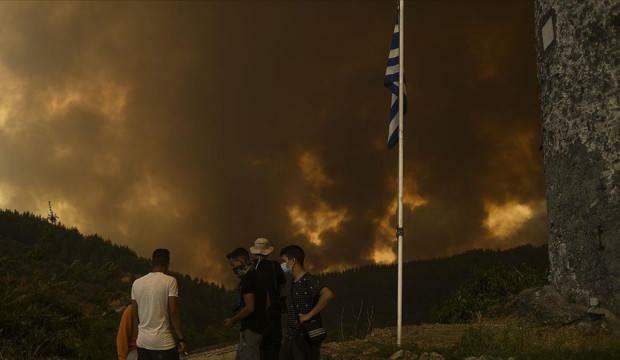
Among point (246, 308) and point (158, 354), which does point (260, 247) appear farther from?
point (158, 354)

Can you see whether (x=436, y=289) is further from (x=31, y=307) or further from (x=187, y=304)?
(x=31, y=307)

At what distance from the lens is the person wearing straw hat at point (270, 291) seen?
35.9 ft

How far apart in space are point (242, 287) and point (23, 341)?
1169 cm

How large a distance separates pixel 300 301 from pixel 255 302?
0.61 metres

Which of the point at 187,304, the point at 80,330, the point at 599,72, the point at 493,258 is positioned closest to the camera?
the point at 599,72

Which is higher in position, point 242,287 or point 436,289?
point 436,289

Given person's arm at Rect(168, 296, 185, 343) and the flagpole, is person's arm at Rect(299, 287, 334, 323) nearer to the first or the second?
person's arm at Rect(168, 296, 185, 343)

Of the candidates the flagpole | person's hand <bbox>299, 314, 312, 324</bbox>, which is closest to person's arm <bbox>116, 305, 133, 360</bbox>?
person's hand <bbox>299, 314, 312, 324</bbox>

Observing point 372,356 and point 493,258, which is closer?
point 372,356

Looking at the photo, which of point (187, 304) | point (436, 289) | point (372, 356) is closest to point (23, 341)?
point (372, 356)

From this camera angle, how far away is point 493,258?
45125 millimetres

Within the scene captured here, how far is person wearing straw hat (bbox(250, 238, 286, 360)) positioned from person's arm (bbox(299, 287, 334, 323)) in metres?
0.49

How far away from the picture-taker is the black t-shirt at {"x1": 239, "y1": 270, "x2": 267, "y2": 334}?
10766 mm

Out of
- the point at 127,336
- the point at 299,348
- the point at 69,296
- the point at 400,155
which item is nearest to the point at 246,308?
the point at 299,348
